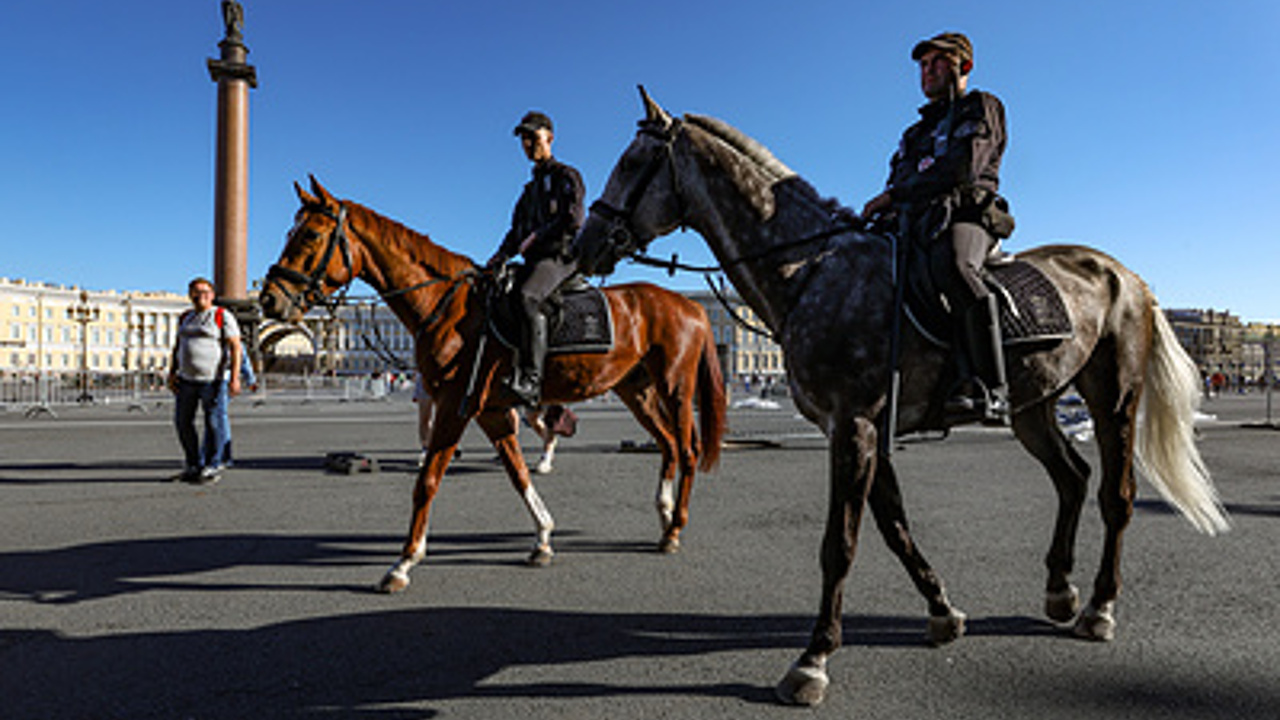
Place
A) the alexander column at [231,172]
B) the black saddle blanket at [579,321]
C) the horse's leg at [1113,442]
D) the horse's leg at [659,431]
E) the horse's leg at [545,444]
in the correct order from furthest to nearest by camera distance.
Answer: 1. the alexander column at [231,172]
2. the horse's leg at [545,444]
3. the horse's leg at [659,431]
4. the black saddle blanket at [579,321]
5. the horse's leg at [1113,442]

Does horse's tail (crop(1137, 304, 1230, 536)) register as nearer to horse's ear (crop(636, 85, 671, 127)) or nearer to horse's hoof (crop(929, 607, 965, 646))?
horse's hoof (crop(929, 607, 965, 646))

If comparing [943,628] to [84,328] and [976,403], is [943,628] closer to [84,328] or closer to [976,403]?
[976,403]

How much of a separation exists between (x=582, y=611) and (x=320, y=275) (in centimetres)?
268

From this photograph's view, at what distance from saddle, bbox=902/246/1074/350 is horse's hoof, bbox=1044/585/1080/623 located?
1244mm

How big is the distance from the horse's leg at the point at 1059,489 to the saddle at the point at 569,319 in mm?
2789

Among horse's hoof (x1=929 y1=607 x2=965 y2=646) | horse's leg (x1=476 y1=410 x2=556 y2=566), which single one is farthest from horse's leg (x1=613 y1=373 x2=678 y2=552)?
horse's hoof (x1=929 y1=607 x2=965 y2=646)

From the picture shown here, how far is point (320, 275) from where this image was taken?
4.75 m

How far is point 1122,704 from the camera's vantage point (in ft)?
9.01

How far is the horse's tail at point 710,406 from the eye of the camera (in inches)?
241

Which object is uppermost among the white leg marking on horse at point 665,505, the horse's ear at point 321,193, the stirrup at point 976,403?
the horse's ear at point 321,193

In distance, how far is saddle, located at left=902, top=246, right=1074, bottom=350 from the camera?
10.6ft

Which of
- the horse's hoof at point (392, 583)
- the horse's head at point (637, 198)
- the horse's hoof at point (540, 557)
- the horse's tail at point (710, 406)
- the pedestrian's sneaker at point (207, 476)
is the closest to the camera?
the horse's head at point (637, 198)

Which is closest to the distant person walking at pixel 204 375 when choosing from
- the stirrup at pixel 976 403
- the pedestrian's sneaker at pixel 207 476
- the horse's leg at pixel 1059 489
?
the pedestrian's sneaker at pixel 207 476

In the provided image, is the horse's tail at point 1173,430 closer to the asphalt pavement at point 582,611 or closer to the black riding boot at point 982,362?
the asphalt pavement at point 582,611
